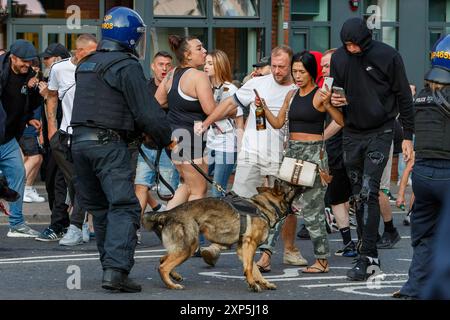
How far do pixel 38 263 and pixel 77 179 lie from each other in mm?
1701

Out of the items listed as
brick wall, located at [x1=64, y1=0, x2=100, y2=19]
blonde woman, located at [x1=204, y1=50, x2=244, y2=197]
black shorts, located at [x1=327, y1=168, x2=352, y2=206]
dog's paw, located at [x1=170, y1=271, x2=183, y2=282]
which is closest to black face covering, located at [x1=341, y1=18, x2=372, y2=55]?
black shorts, located at [x1=327, y1=168, x2=352, y2=206]

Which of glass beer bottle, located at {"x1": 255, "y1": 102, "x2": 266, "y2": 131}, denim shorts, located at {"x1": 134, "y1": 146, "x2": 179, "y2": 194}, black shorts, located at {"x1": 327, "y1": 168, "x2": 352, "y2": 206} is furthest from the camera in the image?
denim shorts, located at {"x1": 134, "y1": 146, "x2": 179, "y2": 194}

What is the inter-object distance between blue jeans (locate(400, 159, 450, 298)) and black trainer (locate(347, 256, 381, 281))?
1.30m

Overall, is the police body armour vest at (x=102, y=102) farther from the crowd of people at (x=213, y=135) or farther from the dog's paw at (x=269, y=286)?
the dog's paw at (x=269, y=286)

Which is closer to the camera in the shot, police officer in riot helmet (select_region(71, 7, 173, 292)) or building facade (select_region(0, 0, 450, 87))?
police officer in riot helmet (select_region(71, 7, 173, 292))

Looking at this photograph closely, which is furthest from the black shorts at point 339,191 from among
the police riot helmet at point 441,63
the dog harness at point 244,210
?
the police riot helmet at point 441,63

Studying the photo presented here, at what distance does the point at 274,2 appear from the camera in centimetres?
1930

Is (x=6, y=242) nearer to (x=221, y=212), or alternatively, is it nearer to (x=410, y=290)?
(x=221, y=212)

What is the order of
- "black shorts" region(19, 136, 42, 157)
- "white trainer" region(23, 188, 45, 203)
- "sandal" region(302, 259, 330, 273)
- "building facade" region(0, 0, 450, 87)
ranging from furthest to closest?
"building facade" region(0, 0, 450, 87)
"white trainer" region(23, 188, 45, 203)
"black shorts" region(19, 136, 42, 157)
"sandal" region(302, 259, 330, 273)

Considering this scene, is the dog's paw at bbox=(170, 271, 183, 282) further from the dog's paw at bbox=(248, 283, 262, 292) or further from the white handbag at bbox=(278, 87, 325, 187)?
the white handbag at bbox=(278, 87, 325, 187)

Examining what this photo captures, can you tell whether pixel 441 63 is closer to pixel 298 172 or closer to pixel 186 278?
pixel 298 172

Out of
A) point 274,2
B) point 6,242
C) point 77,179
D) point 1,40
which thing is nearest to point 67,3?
point 1,40

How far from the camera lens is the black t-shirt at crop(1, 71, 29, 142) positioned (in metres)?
12.2

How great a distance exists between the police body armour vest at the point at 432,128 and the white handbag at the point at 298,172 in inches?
58.3
